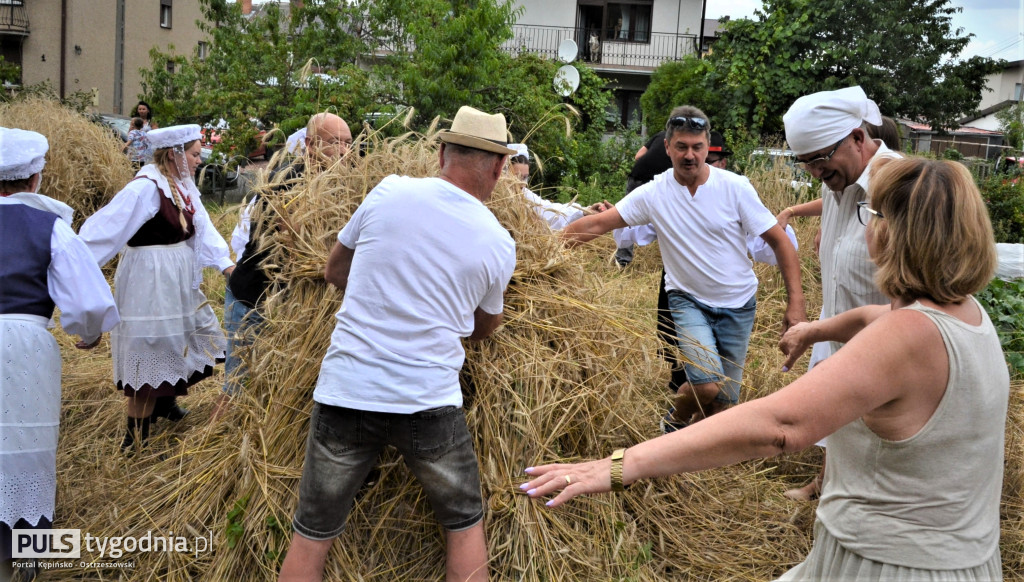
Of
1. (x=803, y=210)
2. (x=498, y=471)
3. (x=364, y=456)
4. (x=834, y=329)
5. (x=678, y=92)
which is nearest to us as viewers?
(x=834, y=329)

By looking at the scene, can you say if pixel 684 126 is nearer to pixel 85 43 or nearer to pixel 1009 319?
pixel 1009 319

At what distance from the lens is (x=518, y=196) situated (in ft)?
12.1

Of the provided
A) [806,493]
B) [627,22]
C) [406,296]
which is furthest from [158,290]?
[627,22]

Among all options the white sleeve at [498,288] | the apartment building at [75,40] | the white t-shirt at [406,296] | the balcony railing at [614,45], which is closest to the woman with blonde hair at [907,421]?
the white t-shirt at [406,296]

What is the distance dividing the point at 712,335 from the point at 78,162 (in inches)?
290

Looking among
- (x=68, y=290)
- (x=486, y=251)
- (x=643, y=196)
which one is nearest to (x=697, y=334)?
(x=643, y=196)

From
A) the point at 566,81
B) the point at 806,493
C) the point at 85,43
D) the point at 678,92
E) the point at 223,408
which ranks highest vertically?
the point at 85,43

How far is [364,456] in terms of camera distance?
106 inches

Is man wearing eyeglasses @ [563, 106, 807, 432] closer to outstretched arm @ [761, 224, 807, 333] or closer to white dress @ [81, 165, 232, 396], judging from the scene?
outstretched arm @ [761, 224, 807, 333]

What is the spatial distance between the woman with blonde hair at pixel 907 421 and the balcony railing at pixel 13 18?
33.4 metres

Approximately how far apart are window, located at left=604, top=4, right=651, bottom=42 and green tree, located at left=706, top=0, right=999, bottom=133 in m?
12.1

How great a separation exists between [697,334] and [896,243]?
2.48 m

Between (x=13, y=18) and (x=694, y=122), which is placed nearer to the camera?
(x=694, y=122)

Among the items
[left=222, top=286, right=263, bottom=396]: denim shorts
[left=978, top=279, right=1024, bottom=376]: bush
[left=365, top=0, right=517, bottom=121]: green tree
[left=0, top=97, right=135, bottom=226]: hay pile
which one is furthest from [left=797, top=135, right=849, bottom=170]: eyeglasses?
[left=0, top=97, right=135, bottom=226]: hay pile
